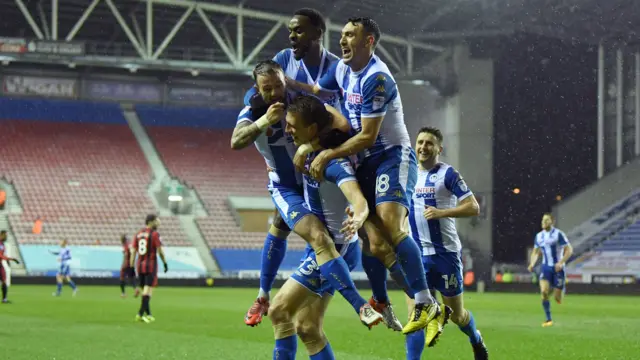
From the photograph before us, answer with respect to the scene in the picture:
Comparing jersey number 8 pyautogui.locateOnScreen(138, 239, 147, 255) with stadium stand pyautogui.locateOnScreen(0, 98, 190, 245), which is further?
stadium stand pyautogui.locateOnScreen(0, 98, 190, 245)

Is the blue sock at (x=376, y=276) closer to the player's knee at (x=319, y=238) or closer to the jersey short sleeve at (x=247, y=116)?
the player's knee at (x=319, y=238)

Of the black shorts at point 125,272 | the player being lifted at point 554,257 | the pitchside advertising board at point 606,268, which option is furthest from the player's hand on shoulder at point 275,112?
the pitchside advertising board at point 606,268

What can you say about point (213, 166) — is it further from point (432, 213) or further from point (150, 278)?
point (432, 213)

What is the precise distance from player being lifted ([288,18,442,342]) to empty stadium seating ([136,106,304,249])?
34.1 m

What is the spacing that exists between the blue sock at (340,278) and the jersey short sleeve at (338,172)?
0.59 metres

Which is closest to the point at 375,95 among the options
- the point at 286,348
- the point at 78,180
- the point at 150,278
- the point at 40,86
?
the point at 286,348

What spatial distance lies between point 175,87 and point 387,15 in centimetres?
1428

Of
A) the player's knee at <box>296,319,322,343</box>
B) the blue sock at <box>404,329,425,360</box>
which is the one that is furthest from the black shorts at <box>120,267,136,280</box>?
the player's knee at <box>296,319,322,343</box>

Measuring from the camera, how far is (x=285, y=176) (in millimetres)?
7309

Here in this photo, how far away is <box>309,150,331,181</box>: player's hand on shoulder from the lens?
21.9ft

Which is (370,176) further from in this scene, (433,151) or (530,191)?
(530,191)

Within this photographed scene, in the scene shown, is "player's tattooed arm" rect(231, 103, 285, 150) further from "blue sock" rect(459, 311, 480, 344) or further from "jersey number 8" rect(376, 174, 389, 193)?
"blue sock" rect(459, 311, 480, 344)

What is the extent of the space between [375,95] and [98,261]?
3303 cm

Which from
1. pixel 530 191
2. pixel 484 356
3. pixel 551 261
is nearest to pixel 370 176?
pixel 484 356
